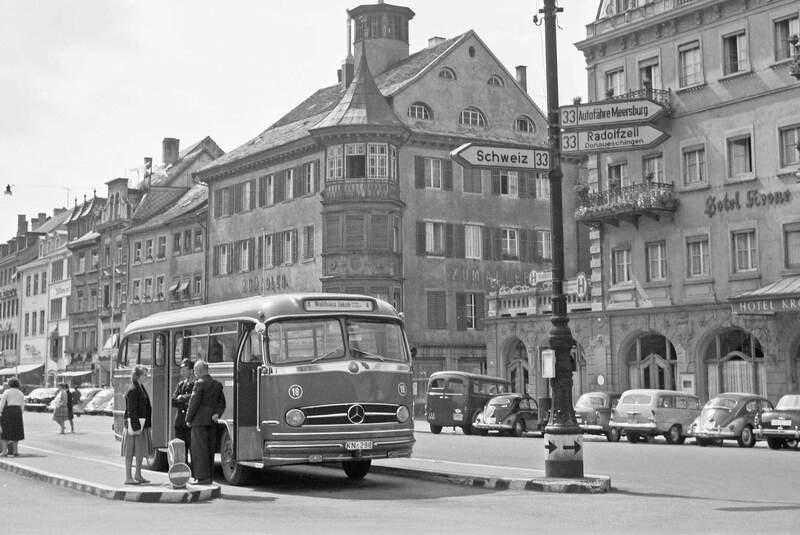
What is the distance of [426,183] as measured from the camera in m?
57.2

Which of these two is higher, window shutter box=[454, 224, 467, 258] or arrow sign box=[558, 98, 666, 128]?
window shutter box=[454, 224, 467, 258]

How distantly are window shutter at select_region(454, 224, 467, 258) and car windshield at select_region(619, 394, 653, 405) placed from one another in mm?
22757

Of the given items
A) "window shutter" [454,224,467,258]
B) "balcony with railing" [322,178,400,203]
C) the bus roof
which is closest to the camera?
the bus roof

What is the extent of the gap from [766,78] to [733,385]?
10.6 metres

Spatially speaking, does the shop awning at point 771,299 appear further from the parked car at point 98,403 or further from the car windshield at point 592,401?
the parked car at point 98,403

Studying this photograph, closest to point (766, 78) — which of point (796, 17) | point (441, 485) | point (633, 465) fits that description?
point (796, 17)

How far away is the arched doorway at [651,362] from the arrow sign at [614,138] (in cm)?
2600

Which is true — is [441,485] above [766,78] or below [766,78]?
below

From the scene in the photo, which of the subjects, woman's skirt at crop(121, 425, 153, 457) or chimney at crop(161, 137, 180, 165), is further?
chimney at crop(161, 137, 180, 165)

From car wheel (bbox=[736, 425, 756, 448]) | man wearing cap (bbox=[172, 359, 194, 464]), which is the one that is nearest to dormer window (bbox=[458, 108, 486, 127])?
car wheel (bbox=[736, 425, 756, 448])

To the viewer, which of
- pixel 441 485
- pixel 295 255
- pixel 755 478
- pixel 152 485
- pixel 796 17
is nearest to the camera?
pixel 152 485

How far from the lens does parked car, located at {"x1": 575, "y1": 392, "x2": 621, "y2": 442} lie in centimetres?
3597

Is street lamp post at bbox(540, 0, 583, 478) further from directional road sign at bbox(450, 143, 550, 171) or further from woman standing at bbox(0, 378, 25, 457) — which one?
woman standing at bbox(0, 378, 25, 457)

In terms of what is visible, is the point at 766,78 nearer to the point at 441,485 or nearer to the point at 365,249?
the point at 365,249
